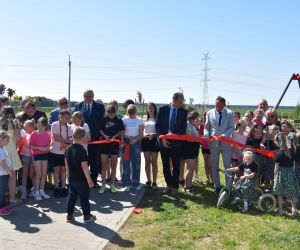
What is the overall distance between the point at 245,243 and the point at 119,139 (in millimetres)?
3782

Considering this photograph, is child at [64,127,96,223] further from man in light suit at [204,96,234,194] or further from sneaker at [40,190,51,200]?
man in light suit at [204,96,234,194]

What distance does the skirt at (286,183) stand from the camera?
6820 millimetres

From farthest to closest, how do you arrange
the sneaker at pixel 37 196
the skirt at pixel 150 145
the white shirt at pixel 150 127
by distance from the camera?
1. the skirt at pixel 150 145
2. the white shirt at pixel 150 127
3. the sneaker at pixel 37 196

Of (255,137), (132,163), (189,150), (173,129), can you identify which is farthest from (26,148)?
(255,137)

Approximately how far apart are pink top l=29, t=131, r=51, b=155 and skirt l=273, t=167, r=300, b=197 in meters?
4.54

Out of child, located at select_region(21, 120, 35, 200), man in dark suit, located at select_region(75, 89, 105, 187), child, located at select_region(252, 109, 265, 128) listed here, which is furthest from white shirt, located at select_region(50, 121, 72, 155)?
child, located at select_region(252, 109, 265, 128)

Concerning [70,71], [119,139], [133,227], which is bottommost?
[133,227]

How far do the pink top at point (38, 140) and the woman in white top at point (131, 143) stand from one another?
1.68m

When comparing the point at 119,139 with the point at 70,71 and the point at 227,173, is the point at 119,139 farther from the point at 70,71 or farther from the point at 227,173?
the point at 70,71

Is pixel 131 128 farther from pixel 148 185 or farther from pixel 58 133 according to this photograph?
pixel 58 133

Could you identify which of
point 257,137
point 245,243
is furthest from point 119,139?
point 245,243

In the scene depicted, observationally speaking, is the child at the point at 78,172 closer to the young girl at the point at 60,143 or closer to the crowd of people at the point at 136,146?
the crowd of people at the point at 136,146

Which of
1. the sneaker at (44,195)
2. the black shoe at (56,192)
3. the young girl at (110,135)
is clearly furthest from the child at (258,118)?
the sneaker at (44,195)

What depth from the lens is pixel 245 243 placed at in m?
5.49
